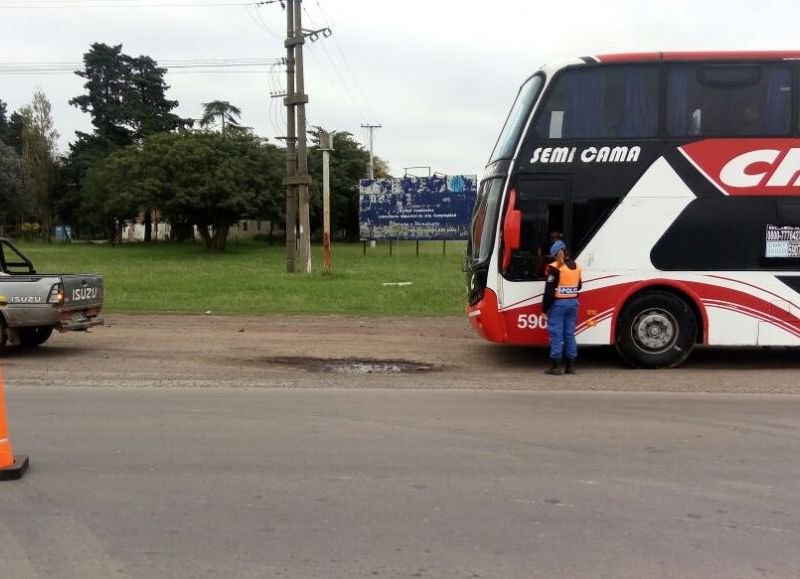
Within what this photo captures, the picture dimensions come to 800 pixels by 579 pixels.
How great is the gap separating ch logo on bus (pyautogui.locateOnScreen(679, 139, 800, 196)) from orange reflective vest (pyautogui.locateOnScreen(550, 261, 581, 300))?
2.37 meters

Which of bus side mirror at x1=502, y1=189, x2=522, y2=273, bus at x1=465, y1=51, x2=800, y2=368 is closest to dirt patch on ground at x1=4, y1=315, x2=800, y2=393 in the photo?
bus at x1=465, y1=51, x2=800, y2=368

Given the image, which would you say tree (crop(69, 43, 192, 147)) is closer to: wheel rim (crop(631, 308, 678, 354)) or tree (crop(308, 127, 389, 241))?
tree (crop(308, 127, 389, 241))

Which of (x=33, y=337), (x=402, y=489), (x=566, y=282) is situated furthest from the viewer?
(x=33, y=337)

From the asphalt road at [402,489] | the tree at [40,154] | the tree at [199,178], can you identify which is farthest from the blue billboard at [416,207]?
the tree at [40,154]

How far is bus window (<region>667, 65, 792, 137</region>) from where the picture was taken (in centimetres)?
966

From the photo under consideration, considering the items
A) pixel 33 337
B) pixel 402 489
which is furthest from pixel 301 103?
pixel 402 489

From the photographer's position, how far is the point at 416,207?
1699 inches

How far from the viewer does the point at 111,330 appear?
1414 cm

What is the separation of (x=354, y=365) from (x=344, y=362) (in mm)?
276

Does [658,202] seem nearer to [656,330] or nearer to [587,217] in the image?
[587,217]

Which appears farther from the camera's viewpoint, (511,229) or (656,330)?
(656,330)

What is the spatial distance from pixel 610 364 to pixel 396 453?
5.58 metres

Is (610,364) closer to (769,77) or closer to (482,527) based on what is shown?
(769,77)

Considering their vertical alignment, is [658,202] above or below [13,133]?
below
